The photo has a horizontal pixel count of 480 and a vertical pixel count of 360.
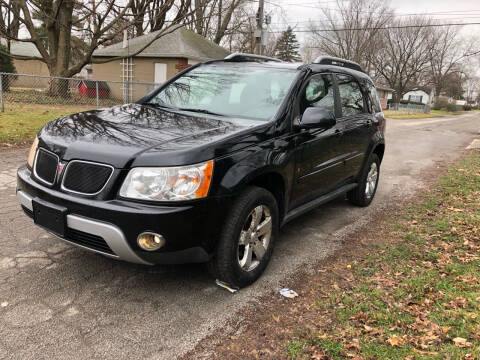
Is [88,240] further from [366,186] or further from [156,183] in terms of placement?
[366,186]

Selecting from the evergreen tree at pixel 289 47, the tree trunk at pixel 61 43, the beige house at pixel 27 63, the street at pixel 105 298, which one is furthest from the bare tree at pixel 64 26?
the evergreen tree at pixel 289 47

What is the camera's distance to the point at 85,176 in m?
2.83

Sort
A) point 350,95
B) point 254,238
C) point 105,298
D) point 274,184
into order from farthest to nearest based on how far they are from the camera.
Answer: point 350,95 < point 274,184 < point 254,238 < point 105,298

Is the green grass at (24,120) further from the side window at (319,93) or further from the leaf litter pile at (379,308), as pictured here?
the leaf litter pile at (379,308)

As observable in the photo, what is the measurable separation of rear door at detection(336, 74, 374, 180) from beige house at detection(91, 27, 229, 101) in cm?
1935

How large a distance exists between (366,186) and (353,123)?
1259 millimetres

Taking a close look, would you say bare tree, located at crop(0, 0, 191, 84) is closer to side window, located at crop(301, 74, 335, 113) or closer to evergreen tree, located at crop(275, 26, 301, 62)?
side window, located at crop(301, 74, 335, 113)

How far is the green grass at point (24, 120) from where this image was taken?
8962mm

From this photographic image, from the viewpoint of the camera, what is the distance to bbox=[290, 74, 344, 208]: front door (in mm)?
3879

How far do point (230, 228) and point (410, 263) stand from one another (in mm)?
2027

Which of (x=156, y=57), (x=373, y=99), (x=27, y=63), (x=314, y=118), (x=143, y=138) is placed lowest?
(x=143, y=138)

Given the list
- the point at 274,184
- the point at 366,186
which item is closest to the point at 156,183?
the point at 274,184

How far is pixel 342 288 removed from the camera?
346 centimetres

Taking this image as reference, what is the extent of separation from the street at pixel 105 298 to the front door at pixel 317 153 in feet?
2.11
